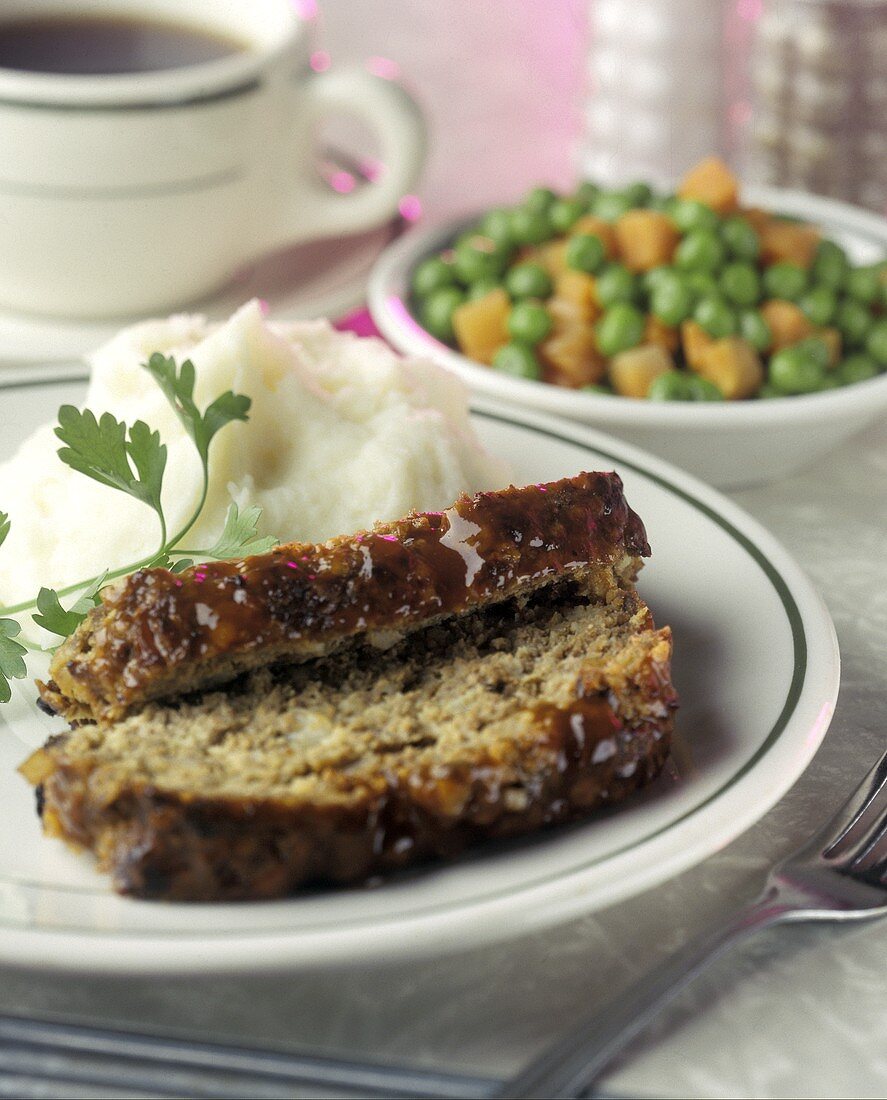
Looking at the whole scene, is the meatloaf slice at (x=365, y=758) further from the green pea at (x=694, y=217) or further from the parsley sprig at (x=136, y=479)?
the green pea at (x=694, y=217)

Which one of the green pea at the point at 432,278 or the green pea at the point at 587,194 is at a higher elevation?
the green pea at the point at 587,194

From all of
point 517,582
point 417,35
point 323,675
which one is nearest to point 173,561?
point 323,675

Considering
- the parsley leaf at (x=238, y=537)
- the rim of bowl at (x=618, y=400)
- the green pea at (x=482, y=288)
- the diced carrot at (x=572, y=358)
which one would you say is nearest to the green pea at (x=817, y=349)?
the rim of bowl at (x=618, y=400)

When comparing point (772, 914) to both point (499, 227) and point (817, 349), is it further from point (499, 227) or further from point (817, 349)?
point (499, 227)

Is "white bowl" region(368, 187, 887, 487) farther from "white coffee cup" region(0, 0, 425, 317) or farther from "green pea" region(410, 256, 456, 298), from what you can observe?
"white coffee cup" region(0, 0, 425, 317)

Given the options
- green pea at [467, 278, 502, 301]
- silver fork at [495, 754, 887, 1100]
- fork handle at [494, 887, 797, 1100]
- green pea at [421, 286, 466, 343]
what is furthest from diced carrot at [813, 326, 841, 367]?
fork handle at [494, 887, 797, 1100]

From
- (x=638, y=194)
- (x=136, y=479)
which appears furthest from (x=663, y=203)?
(x=136, y=479)

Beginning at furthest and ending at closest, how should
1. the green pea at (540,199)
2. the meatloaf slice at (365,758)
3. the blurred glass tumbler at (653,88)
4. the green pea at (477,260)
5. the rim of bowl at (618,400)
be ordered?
the blurred glass tumbler at (653,88), the green pea at (540,199), the green pea at (477,260), the rim of bowl at (618,400), the meatloaf slice at (365,758)

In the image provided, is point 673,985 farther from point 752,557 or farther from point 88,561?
point 88,561
